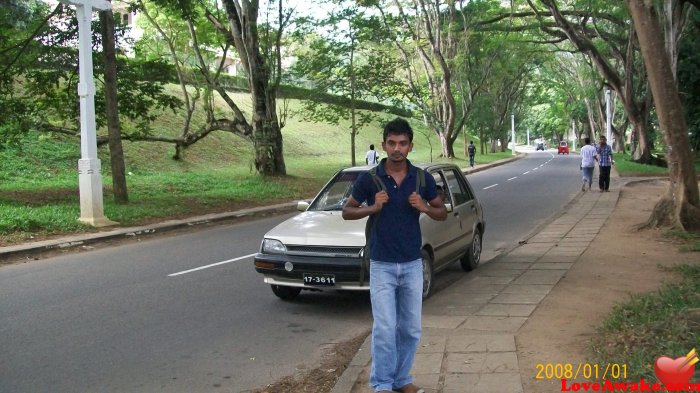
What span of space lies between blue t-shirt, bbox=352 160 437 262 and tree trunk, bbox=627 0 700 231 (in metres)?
8.57

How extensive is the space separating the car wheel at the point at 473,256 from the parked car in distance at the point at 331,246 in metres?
0.49

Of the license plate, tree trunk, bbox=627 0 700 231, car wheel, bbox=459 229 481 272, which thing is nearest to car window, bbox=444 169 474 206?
car wheel, bbox=459 229 481 272

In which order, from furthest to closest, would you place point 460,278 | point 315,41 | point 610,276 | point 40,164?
point 315,41
point 40,164
point 460,278
point 610,276

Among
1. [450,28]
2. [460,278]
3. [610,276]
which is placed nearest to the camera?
[610,276]

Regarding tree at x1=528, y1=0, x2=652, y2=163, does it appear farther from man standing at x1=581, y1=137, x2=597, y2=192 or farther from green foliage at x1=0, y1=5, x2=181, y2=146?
green foliage at x1=0, y1=5, x2=181, y2=146

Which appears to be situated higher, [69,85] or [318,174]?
[69,85]

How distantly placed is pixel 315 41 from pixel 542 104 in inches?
2713

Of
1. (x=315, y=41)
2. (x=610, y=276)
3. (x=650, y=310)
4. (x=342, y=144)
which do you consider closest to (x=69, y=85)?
(x=315, y=41)

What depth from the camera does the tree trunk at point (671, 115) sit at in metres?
10.8

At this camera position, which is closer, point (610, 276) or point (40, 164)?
point (610, 276)

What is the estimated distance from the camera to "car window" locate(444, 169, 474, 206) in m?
8.72

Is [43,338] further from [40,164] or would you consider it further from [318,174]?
[318,174]

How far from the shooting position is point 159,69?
20.3 metres

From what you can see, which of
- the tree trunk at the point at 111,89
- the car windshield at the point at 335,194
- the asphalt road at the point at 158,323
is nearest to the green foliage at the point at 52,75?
the tree trunk at the point at 111,89
